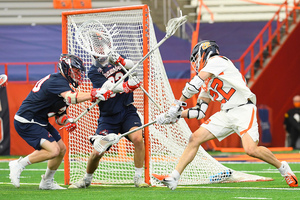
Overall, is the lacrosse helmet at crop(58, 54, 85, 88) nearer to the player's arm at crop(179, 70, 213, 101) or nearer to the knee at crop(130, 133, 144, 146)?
the knee at crop(130, 133, 144, 146)

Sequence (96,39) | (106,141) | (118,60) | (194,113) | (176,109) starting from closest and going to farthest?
(176,109) → (194,113) → (106,141) → (118,60) → (96,39)

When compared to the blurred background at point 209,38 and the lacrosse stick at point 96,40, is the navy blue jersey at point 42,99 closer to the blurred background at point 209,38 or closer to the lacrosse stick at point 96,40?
the lacrosse stick at point 96,40

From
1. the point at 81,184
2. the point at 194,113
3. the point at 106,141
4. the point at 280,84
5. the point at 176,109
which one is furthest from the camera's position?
the point at 280,84

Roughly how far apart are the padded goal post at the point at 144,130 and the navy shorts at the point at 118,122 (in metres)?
0.18

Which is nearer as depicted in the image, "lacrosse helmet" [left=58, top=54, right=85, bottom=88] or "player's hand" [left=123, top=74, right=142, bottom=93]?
"player's hand" [left=123, top=74, right=142, bottom=93]

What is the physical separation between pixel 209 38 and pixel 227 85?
10.5m

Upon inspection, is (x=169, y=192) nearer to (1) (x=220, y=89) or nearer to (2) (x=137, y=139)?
(2) (x=137, y=139)

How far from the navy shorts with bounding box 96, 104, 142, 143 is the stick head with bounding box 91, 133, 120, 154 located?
8.1 inches

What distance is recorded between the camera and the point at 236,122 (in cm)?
636

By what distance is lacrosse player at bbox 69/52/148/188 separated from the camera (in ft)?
22.2

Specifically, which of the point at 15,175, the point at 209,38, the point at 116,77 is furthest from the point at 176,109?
the point at 209,38

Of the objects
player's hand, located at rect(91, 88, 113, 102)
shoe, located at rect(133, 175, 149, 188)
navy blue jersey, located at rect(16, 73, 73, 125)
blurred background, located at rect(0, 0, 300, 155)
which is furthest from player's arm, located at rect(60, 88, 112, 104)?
blurred background, located at rect(0, 0, 300, 155)

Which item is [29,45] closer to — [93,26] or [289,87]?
[289,87]

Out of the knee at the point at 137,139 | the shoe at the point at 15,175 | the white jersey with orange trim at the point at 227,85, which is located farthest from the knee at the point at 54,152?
the white jersey with orange trim at the point at 227,85
